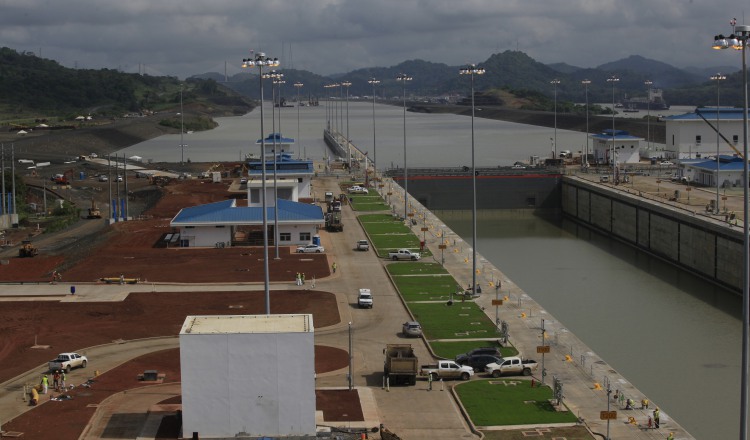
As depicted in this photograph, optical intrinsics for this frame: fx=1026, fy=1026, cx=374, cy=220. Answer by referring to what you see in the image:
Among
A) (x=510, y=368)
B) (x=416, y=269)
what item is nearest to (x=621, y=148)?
(x=416, y=269)

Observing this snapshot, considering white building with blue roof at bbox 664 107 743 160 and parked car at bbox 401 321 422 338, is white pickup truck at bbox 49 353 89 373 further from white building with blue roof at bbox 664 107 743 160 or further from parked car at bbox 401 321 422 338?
white building with blue roof at bbox 664 107 743 160

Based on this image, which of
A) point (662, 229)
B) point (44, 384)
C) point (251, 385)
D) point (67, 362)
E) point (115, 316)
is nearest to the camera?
point (251, 385)

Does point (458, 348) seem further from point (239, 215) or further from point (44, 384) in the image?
point (239, 215)

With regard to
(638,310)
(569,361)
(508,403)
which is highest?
(569,361)

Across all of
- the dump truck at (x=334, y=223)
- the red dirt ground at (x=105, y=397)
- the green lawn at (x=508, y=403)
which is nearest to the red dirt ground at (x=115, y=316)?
the red dirt ground at (x=105, y=397)

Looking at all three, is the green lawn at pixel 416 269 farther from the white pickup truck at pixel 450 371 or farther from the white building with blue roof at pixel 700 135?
the white building with blue roof at pixel 700 135

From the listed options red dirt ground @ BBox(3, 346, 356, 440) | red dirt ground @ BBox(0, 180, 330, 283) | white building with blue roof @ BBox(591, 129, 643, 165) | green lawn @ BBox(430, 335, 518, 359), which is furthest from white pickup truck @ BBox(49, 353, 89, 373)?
white building with blue roof @ BBox(591, 129, 643, 165)
